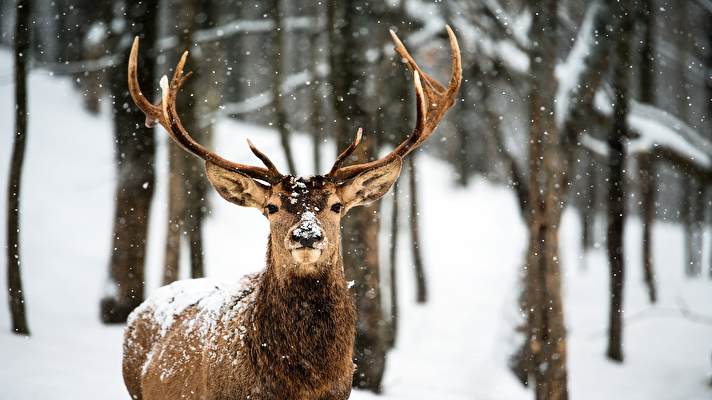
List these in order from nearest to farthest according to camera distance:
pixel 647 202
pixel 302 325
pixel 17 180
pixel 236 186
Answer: pixel 302 325, pixel 236 186, pixel 17 180, pixel 647 202

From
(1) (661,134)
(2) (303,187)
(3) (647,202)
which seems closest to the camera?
(2) (303,187)

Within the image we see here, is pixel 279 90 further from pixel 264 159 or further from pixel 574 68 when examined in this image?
pixel 264 159

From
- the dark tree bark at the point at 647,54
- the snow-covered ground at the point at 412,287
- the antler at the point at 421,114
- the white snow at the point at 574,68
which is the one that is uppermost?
the dark tree bark at the point at 647,54

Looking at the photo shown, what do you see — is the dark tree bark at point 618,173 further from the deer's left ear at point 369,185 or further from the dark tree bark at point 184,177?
the dark tree bark at point 184,177

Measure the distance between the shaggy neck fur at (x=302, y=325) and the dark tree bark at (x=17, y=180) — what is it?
6.74m

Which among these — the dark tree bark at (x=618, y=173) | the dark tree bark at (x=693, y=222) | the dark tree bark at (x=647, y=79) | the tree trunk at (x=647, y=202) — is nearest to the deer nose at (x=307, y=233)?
the dark tree bark at (x=618, y=173)

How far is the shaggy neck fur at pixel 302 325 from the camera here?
459 cm

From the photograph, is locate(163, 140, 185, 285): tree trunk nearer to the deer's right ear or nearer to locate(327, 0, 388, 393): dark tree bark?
locate(327, 0, 388, 393): dark tree bark

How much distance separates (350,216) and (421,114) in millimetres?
3573

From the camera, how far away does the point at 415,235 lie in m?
16.2

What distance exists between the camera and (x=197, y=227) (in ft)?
35.5

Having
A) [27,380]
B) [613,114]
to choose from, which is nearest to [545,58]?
[613,114]

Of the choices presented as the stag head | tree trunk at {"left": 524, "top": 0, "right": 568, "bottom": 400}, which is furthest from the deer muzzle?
tree trunk at {"left": 524, "top": 0, "right": 568, "bottom": 400}

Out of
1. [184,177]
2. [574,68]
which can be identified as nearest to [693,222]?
[574,68]
